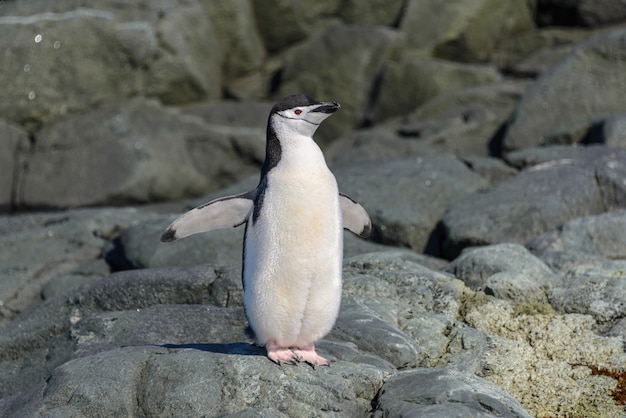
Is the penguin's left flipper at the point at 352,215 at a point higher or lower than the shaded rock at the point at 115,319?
higher

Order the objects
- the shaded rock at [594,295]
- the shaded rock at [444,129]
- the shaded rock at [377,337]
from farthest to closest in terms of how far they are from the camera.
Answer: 1. the shaded rock at [444,129]
2. the shaded rock at [594,295]
3. the shaded rock at [377,337]

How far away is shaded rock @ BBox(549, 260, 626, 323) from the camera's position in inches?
267

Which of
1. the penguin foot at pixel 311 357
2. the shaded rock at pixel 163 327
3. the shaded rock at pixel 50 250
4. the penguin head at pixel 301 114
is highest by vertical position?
the penguin head at pixel 301 114

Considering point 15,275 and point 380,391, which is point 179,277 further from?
point 15,275

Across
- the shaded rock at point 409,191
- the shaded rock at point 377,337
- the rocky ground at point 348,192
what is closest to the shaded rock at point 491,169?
the rocky ground at point 348,192

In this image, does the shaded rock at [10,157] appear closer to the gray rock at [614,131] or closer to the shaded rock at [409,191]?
the shaded rock at [409,191]

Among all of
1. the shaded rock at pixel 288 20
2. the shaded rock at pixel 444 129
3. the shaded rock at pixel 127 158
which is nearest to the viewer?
the shaded rock at pixel 444 129

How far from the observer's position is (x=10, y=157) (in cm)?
1562

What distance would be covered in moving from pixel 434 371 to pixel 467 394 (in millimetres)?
344

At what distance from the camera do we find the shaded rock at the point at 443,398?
4.92 meters

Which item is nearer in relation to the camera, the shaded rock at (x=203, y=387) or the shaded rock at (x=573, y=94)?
the shaded rock at (x=203, y=387)

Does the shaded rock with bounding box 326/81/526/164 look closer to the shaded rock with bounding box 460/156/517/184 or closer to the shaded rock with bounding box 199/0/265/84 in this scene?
the shaded rock with bounding box 460/156/517/184

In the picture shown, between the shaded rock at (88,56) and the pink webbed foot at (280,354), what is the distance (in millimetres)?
11525

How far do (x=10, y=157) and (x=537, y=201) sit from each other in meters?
9.15
